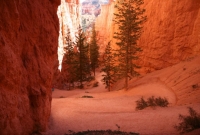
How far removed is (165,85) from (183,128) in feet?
35.1

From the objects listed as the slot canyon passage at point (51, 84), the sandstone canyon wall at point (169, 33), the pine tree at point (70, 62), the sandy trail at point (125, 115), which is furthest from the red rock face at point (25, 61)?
the pine tree at point (70, 62)

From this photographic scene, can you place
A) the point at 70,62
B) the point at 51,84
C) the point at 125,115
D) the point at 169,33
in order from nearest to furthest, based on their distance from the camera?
the point at 51,84
the point at 125,115
the point at 169,33
the point at 70,62

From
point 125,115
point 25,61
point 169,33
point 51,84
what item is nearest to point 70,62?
point 169,33

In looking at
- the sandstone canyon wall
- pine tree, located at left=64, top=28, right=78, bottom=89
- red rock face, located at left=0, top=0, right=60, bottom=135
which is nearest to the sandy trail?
red rock face, located at left=0, top=0, right=60, bottom=135

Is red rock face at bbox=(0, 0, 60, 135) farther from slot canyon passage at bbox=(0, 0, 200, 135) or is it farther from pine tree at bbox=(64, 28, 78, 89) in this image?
pine tree at bbox=(64, 28, 78, 89)

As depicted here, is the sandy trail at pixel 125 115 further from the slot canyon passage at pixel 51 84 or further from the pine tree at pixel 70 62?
the pine tree at pixel 70 62

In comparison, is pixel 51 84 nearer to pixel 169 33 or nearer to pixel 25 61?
pixel 25 61

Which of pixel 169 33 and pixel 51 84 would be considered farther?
pixel 169 33

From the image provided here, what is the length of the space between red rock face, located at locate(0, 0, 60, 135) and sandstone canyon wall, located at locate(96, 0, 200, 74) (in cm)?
1537

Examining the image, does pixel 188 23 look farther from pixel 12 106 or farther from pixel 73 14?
pixel 73 14

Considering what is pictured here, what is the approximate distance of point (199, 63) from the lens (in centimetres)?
1555

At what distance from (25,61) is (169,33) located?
17.7 m

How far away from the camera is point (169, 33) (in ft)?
66.6

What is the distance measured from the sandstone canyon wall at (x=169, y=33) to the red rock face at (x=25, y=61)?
A: 50.4 ft
